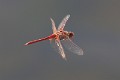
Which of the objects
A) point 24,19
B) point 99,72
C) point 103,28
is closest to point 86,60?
point 99,72

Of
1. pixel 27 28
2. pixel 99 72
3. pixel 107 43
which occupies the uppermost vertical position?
pixel 27 28

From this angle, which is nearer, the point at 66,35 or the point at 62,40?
the point at 66,35

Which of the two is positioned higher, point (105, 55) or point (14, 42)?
point (14, 42)

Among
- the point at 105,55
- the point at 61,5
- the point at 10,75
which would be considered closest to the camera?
the point at 10,75

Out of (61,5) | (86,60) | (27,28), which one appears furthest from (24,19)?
(86,60)

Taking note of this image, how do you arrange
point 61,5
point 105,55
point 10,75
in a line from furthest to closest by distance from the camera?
point 61,5 < point 105,55 < point 10,75

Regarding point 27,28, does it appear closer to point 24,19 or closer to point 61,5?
Answer: point 24,19

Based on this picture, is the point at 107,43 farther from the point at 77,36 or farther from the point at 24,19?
the point at 24,19

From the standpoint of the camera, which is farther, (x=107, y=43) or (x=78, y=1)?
(x=78, y=1)

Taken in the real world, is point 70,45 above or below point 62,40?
below
